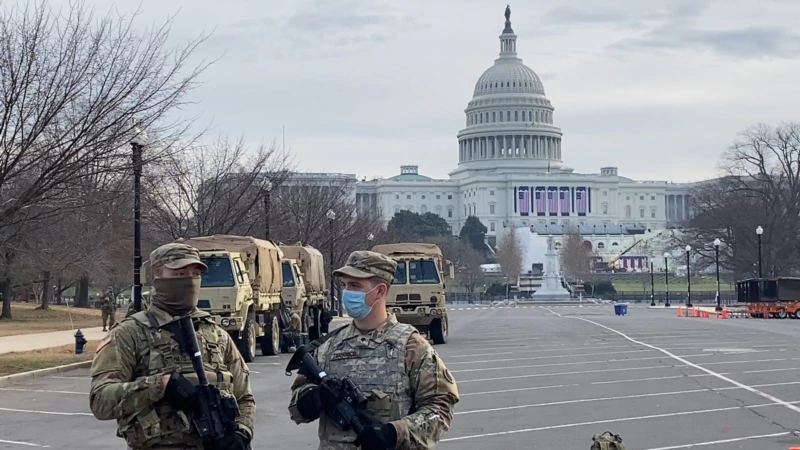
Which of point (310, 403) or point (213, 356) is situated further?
point (213, 356)

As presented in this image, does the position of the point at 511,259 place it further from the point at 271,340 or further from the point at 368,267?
the point at 368,267

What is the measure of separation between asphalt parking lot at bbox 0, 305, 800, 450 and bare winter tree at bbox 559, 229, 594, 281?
10125 centimetres

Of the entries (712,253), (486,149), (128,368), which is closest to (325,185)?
(712,253)

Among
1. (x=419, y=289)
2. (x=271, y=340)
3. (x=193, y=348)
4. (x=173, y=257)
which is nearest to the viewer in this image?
(x=193, y=348)

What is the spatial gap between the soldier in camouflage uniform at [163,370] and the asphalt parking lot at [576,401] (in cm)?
674

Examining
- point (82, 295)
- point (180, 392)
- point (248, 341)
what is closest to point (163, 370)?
point (180, 392)

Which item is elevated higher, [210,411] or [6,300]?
[6,300]

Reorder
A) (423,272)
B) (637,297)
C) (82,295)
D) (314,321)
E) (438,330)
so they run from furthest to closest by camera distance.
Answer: (637,297), (82,295), (314,321), (438,330), (423,272)

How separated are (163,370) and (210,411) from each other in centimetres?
39

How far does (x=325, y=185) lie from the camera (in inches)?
2574

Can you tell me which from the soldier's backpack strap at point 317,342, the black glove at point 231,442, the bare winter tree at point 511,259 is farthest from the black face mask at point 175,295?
the bare winter tree at point 511,259

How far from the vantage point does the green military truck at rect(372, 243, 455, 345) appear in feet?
98.6

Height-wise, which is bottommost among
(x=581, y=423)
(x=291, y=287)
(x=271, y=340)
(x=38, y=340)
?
(x=581, y=423)

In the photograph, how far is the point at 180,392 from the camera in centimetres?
541
